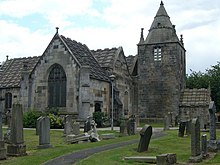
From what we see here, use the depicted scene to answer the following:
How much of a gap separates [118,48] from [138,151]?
90.7ft

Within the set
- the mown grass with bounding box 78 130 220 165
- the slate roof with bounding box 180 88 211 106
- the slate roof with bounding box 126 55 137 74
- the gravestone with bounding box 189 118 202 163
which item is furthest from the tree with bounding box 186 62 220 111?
the gravestone with bounding box 189 118 202 163

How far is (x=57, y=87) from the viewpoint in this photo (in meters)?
36.5

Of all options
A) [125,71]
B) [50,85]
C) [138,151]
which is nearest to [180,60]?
[125,71]

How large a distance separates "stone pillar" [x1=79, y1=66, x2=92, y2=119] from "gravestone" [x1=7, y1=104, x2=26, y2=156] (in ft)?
58.8

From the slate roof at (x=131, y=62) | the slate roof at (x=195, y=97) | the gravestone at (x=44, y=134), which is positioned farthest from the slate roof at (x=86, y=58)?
the gravestone at (x=44, y=134)

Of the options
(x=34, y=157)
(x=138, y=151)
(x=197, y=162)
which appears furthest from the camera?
(x=138, y=151)

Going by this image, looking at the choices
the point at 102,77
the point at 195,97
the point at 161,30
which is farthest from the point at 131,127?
the point at 161,30

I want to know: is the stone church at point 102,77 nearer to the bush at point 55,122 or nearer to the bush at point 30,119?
the bush at point 55,122

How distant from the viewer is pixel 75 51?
3716cm

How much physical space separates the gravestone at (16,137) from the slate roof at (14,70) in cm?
2461

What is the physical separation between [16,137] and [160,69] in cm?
3006

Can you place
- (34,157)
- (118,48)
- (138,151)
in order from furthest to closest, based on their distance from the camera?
(118,48)
(138,151)
(34,157)

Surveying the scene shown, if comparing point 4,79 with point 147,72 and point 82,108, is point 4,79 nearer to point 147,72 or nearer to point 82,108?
point 82,108

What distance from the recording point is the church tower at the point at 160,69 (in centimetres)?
4225
